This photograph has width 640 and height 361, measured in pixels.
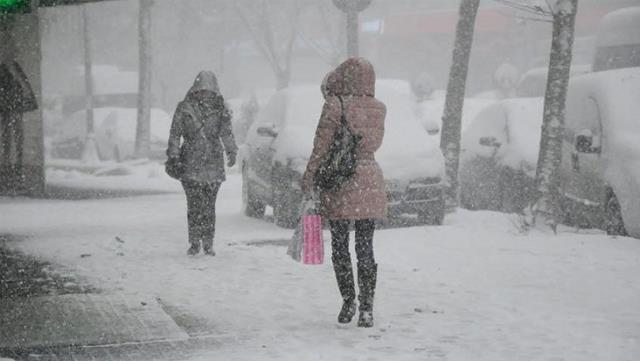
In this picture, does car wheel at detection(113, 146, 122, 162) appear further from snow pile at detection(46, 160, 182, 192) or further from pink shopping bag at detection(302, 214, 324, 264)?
pink shopping bag at detection(302, 214, 324, 264)

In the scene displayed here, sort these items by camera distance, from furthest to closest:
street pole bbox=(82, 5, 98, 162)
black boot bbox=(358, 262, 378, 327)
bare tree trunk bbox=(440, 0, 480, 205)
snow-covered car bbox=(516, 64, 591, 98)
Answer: street pole bbox=(82, 5, 98, 162) < snow-covered car bbox=(516, 64, 591, 98) < bare tree trunk bbox=(440, 0, 480, 205) < black boot bbox=(358, 262, 378, 327)

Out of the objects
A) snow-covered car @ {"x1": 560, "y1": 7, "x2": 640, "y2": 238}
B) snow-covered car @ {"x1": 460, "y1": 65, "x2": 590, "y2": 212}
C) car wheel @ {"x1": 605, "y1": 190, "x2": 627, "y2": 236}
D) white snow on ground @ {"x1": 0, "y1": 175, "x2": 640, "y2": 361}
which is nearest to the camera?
white snow on ground @ {"x1": 0, "y1": 175, "x2": 640, "y2": 361}

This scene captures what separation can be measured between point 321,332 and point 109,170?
18.2m

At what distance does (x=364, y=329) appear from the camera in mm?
6230

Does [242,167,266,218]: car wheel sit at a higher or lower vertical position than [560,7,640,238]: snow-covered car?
lower

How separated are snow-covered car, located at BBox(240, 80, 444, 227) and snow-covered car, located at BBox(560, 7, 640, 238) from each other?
1.65 m

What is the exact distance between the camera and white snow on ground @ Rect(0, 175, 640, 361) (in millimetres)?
5805

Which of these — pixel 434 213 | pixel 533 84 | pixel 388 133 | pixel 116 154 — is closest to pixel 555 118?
pixel 434 213

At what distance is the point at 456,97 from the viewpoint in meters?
14.3

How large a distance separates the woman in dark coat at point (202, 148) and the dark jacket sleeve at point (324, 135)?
3288 mm

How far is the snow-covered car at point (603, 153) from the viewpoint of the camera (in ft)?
31.9

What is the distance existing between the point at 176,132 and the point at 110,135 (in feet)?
65.6

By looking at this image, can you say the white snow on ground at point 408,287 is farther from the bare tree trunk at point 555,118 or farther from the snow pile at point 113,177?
the snow pile at point 113,177

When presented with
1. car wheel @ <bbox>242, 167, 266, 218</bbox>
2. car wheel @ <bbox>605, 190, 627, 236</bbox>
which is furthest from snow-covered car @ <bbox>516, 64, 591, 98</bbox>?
car wheel @ <bbox>605, 190, 627, 236</bbox>
